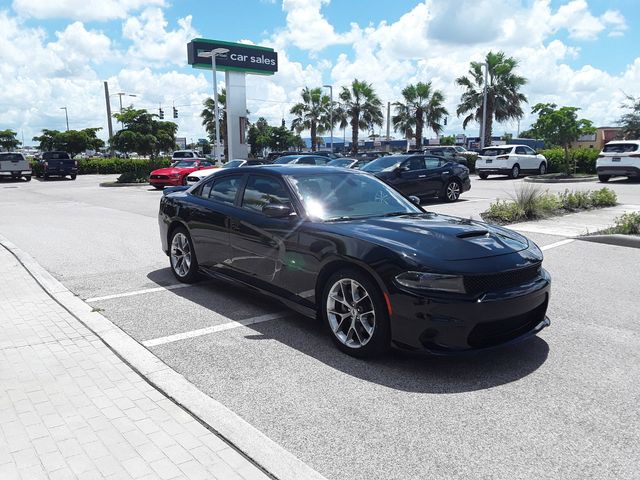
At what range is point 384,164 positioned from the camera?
52.5 feet

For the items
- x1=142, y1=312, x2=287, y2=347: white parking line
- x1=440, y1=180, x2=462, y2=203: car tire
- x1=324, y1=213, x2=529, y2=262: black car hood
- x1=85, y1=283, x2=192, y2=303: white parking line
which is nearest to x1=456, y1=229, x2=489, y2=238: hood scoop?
x1=324, y1=213, x2=529, y2=262: black car hood

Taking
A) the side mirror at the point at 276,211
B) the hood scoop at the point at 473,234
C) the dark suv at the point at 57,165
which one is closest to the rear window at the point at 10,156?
the dark suv at the point at 57,165

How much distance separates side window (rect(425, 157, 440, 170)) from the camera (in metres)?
16.1

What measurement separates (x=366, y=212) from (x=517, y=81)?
40.1 m

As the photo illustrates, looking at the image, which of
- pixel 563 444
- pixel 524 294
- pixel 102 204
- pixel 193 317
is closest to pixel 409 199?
pixel 524 294

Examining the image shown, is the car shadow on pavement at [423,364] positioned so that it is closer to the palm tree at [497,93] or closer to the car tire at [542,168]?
the car tire at [542,168]

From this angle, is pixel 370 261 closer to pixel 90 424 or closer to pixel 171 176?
pixel 90 424

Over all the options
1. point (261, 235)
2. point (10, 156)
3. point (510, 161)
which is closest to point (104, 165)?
point (10, 156)

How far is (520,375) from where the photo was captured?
3975 mm

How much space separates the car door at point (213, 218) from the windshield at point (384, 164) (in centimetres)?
974

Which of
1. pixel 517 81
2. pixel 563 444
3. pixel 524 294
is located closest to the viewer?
pixel 563 444

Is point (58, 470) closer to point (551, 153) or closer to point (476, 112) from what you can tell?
point (551, 153)

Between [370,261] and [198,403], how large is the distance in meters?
1.60

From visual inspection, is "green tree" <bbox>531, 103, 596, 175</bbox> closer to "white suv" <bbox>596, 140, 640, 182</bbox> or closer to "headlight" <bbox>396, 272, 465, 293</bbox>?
"white suv" <bbox>596, 140, 640, 182</bbox>
